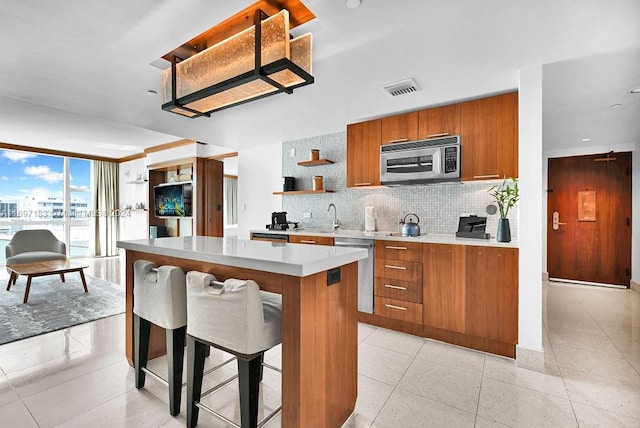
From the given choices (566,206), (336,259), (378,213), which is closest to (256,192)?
(378,213)

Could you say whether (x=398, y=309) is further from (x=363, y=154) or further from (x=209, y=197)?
(x=209, y=197)

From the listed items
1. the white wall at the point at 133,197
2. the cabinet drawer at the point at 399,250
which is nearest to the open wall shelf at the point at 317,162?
the cabinet drawer at the point at 399,250

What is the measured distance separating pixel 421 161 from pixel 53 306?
4697 millimetres

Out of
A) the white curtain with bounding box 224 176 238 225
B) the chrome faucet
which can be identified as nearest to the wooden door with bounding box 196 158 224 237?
the white curtain with bounding box 224 176 238 225

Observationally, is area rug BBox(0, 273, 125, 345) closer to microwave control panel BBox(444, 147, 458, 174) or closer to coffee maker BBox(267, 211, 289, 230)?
coffee maker BBox(267, 211, 289, 230)

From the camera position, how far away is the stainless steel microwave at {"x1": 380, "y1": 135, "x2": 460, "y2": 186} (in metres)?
3.01

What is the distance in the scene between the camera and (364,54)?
2.22m

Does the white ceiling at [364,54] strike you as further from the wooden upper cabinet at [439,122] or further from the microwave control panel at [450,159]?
the microwave control panel at [450,159]

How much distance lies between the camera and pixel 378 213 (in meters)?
3.93

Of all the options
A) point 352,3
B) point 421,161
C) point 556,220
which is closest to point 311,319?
point 352,3

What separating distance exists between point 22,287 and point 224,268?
16.3ft

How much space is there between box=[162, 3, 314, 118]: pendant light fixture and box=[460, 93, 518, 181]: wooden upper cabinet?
1.89 m

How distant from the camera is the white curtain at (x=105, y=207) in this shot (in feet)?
25.5

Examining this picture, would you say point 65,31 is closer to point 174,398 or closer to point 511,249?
point 174,398
